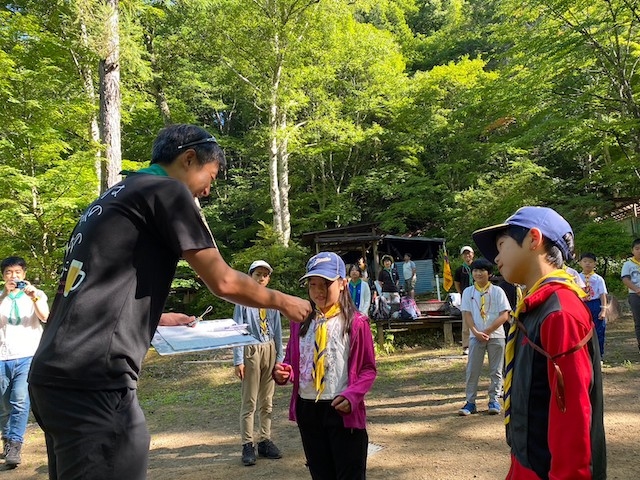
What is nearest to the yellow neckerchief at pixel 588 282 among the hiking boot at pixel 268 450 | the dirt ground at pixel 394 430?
the dirt ground at pixel 394 430

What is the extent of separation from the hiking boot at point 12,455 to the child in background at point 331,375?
3515mm

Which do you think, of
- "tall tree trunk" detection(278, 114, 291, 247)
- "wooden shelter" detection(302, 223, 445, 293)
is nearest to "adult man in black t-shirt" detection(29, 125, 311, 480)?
"wooden shelter" detection(302, 223, 445, 293)

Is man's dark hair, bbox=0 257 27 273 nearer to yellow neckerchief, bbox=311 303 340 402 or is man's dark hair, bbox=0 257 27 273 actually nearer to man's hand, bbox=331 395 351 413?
yellow neckerchief, bbox=311 303 340 402

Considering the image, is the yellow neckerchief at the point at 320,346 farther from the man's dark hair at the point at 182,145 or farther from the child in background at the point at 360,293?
the child in background at the point at 360,293

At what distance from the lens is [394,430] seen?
561 cm

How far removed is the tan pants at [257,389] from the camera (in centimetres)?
496

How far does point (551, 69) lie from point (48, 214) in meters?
13.2

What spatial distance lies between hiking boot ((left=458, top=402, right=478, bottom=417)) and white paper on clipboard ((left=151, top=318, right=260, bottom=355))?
4297mm

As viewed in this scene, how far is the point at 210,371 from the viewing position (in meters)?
9.89

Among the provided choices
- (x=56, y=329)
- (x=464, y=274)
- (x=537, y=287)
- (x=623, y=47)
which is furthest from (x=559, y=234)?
(x=623, y=47)

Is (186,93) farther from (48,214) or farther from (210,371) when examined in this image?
(210,371)

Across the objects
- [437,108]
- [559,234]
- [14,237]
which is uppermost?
[437,108]

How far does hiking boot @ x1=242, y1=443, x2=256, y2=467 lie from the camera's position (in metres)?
4.85

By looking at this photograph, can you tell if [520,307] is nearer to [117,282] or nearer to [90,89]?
[117,282]
